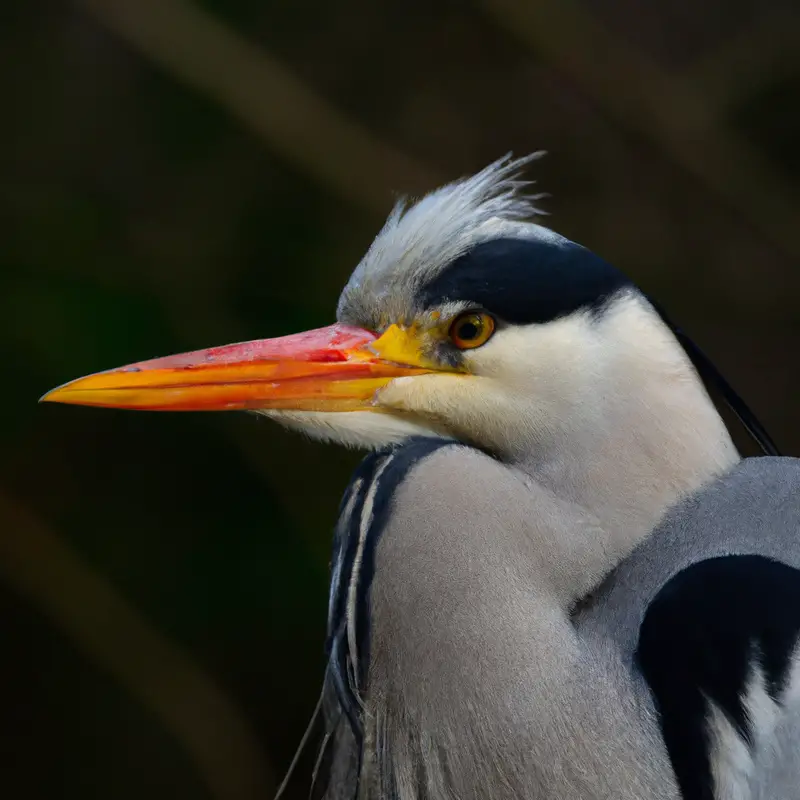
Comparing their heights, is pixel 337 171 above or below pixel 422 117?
below

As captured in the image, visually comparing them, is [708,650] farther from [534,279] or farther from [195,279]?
[195,279]

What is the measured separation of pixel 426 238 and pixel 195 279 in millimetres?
1293

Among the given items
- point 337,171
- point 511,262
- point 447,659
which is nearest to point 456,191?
point 511,262

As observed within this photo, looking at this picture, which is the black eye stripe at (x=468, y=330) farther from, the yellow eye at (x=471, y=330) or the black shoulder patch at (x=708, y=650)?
the black shoulder patch at (x=708, y=650)

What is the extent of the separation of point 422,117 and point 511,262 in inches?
60.3

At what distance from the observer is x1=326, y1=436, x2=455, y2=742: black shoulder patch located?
77 cm

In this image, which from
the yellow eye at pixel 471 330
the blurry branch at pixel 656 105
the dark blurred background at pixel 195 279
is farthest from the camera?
the blurry branch at pixel 656 105

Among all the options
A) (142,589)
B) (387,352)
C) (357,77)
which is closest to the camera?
(387,352)

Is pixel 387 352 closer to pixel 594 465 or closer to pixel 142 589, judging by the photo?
pixel 594 465

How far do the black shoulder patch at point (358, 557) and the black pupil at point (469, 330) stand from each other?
3.3 inches

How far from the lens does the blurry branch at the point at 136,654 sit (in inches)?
81.3

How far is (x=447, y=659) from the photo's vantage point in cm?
72

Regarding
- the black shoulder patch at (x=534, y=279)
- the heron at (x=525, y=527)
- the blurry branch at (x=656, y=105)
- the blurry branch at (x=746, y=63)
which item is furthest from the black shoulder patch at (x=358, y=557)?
the blurry branch at (x=746, y=63)

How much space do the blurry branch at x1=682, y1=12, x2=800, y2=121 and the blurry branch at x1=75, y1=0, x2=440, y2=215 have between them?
27.6 inches
